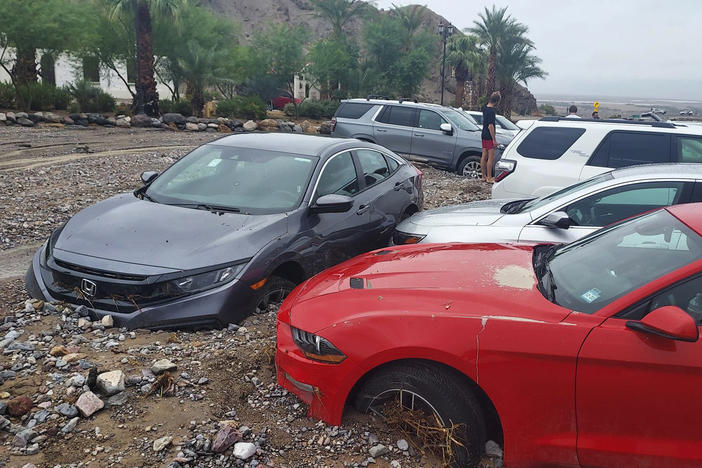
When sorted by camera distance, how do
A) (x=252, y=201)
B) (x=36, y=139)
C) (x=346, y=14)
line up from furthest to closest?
(x=346, y=14) < (x=36, y=139) < (x=252, y=201)

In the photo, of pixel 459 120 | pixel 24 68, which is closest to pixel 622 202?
pixel 459 120

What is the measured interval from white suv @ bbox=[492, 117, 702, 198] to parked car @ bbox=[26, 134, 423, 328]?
234 centimetres

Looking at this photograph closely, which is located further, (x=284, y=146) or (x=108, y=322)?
(x=284, y=146)

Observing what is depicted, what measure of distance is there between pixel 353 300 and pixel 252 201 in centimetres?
228

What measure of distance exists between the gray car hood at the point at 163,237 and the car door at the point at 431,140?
33.0 ft

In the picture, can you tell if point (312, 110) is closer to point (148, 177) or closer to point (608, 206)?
point (148, 177)

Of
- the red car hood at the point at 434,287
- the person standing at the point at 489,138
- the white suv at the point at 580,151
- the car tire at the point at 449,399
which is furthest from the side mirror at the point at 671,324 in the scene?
the person standing at the point at 489,138

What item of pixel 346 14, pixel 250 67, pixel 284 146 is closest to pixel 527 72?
pixel 346 14

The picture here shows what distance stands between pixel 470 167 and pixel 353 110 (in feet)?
11.1

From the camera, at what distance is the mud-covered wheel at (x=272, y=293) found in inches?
188

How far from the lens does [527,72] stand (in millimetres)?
48000

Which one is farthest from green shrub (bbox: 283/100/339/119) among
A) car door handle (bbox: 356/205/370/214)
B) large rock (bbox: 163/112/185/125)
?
car door handle (bbox: 356/205/370/214)

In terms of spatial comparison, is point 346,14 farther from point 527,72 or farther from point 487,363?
point 487,363

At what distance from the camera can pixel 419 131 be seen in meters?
14.7
